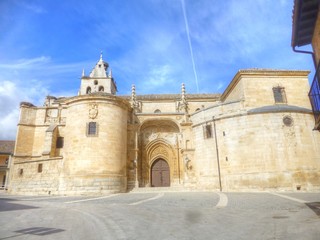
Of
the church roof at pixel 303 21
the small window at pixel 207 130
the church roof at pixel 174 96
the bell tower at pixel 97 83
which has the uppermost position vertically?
the bell tower at pixel 97 83

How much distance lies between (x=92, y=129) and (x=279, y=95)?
16.5 metres

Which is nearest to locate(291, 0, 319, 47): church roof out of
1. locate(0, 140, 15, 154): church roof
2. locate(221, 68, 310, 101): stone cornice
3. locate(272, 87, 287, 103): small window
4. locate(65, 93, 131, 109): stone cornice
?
locate(221, 68, 310, 101): stone cornice

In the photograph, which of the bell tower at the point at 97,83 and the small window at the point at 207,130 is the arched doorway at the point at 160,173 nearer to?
the small window at the point at 207,130

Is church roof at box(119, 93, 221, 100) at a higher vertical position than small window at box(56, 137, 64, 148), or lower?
higher

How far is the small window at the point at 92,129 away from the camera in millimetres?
18897

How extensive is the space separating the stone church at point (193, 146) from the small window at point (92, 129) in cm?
3

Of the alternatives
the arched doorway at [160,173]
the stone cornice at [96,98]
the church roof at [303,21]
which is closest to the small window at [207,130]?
the arched doorway at [160,173]

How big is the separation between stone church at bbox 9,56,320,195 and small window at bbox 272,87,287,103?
0.27 ft

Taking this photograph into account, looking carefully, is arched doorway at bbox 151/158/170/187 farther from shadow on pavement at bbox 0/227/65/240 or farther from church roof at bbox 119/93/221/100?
shadow on pavement at bbox 0/227/65/240

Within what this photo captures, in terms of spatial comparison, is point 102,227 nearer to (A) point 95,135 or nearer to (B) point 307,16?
(B) point 307,16

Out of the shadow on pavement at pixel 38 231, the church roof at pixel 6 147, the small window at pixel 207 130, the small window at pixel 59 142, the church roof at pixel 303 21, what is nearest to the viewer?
the shadow on pavement at pixel 38 231

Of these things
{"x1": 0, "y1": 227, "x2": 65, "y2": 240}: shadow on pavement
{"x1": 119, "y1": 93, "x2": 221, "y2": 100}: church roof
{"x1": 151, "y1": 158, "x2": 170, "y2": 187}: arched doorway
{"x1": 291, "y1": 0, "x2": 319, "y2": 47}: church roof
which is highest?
{"x1": 119, "y1": 93, "x2": 221, "y2": 100}: church roof

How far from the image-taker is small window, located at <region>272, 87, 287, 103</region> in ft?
68.6

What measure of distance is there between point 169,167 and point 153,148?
8.27 ft
